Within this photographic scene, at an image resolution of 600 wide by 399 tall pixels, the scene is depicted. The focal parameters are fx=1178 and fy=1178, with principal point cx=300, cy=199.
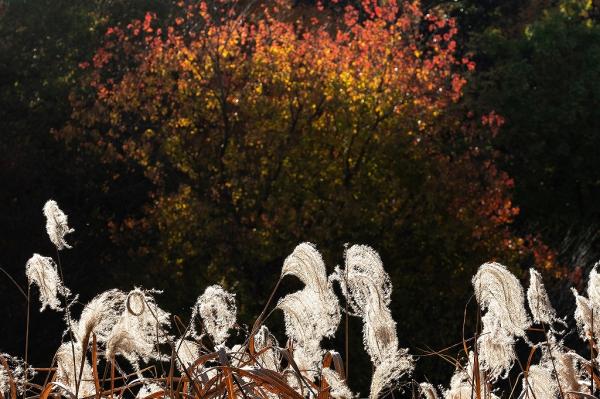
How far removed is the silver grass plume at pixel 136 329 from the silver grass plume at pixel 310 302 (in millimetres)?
278

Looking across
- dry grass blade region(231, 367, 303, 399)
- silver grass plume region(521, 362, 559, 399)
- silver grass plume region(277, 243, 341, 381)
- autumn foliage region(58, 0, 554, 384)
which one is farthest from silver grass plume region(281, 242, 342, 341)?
autumn foliage region(58, 0, 554, 384)

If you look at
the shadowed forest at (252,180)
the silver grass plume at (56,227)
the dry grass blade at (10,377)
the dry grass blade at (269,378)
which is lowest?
the shadowed forest at (252,180)

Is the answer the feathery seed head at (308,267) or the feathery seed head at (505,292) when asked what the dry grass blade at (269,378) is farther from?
the feathery seed head at (505,292)

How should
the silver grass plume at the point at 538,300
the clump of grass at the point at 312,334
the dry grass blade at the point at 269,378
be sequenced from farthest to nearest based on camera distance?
the silver grass plume at the point at 538,300, the clump of grass at the point at 312,334, the dry grass blade at the point at 269,378

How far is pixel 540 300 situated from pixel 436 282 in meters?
12.9

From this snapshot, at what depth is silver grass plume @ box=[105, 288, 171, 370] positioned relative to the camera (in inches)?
91.6

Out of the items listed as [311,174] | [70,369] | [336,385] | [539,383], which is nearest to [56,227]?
[70,369]

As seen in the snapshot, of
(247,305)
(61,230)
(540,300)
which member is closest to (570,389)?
(540,300)

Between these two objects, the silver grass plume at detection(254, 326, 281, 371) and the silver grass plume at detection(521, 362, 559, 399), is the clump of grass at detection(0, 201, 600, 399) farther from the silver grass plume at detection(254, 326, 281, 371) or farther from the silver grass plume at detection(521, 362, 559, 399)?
the silver grass plume at detection(254, 326, 281, 371)

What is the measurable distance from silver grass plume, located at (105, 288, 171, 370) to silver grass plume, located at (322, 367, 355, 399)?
0.34m

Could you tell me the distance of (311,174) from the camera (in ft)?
50.9

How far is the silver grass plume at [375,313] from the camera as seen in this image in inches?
91.7

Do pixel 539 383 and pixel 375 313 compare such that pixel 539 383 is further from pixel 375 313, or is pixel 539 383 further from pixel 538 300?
pixel 375 313

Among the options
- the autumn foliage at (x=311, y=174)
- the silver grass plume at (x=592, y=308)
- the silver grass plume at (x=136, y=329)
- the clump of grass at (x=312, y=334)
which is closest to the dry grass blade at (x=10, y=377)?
the clump of grass at (x=312, y=334)
